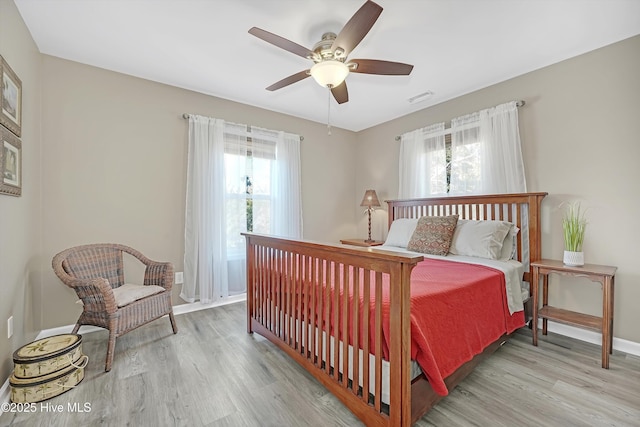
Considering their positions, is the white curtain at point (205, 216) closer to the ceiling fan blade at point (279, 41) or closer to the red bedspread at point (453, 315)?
the ceiling fan blade at point (279, 41)

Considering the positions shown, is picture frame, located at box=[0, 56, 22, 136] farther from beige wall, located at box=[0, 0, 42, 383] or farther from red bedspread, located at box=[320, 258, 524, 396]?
red bedspread, located at box=[320, 258, 524, 396]

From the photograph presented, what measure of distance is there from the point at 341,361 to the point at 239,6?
242 centimetres

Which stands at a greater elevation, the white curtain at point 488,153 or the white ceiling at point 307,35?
the white ceiling at point 307,35

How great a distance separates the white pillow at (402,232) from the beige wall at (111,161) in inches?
93.7

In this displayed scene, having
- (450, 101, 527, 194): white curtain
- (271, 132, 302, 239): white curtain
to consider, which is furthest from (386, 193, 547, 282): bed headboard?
(271, 132, 302, 239): white curtain

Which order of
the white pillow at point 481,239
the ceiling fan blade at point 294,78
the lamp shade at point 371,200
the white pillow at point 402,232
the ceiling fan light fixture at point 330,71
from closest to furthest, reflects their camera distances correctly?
the ceiling fan light fixture at point 330,71, the ceiling fan blade at point 294,78, the white pillow at point 481,239, the white pillow at point 402,232, the lamp shade at point 371,200

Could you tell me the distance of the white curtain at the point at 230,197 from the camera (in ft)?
10.2

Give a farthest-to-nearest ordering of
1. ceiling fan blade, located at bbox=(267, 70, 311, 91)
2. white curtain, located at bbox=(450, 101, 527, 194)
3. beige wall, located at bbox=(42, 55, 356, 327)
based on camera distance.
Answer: white curtain, located at bbox=(450, 101, 527, 194) → beige wall, located at bbox=(42, 55, 356, 327) → ceiling fan blade, located at bbox=(267, 70, 311, 91)

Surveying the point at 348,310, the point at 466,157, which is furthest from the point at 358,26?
the point at 466,157

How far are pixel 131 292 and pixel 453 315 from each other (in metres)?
2.44

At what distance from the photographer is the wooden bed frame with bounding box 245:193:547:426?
127 cm

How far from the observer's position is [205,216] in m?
3.15

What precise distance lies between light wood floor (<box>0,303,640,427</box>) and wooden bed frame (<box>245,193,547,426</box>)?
13cm

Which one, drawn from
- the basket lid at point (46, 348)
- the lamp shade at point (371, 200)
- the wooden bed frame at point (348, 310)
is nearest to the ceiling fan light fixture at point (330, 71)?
Answer: the wooden bed frame at point (348, 310)
